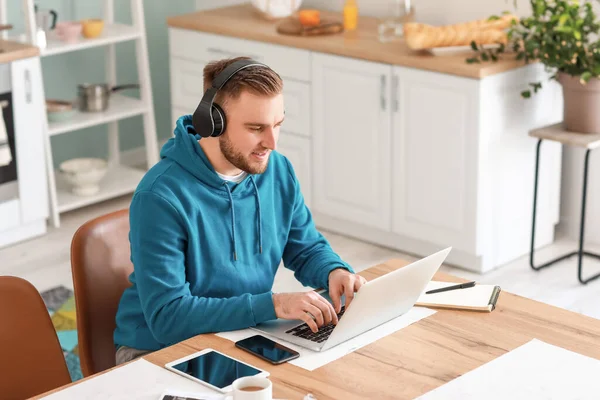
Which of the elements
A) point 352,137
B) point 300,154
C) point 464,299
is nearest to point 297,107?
point 300,154

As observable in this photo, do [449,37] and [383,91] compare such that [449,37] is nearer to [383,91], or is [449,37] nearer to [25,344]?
[383,91]

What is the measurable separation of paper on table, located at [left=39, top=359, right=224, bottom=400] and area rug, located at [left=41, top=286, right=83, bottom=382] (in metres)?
1.48

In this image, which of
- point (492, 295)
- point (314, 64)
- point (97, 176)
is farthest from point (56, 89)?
point (492, 295)

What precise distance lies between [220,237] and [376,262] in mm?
2103

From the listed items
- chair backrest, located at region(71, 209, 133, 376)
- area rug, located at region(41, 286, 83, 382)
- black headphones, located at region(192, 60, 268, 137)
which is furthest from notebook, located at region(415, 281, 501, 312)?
area rug, located at region(41, 286, 83, 382)

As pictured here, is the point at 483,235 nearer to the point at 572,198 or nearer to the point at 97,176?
the point at 572,198

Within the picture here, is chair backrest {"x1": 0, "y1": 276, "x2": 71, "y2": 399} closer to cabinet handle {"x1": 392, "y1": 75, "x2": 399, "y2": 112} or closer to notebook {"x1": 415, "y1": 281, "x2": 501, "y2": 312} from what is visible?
notebook {"x1": 415, "y1": 281, "x2": 501, "y2": 312}

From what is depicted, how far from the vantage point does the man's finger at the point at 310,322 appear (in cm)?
194

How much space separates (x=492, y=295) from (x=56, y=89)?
3.60 meters

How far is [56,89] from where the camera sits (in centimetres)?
521

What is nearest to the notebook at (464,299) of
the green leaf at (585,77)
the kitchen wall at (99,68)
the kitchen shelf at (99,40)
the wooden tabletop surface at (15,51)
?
the green leaf at (585,77)

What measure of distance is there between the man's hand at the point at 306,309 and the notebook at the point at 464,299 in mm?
235

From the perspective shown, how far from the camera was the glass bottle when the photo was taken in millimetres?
4355

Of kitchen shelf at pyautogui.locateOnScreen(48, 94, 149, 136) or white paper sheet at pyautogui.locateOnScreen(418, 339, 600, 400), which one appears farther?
kitchen shelf at pyautogui.locateOnScreen(48, 94, 149, 136)
